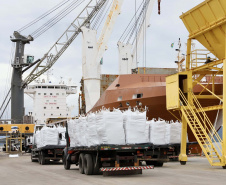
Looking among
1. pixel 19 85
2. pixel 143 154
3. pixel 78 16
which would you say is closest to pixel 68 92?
pixel 19 85

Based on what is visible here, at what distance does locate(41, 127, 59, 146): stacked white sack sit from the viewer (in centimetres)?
2670

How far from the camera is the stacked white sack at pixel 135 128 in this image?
1638 centimetres

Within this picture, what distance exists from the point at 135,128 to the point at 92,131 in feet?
5.40

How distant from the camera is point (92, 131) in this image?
16.7 meters

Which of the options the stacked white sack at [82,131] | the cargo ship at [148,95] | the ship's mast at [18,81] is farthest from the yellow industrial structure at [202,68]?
the ship's mast at [18,81]

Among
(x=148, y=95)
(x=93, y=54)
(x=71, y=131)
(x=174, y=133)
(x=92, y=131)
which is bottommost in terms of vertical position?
(x=174, y=133)

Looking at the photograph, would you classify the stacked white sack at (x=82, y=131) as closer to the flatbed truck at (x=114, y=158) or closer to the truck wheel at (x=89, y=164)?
the flatbed truck at (x=114, y=158)

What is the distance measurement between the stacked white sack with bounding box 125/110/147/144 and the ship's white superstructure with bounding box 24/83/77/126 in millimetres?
57510

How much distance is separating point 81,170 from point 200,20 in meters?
10.0

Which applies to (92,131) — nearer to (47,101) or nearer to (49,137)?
(49,137)

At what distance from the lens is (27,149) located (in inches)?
1820

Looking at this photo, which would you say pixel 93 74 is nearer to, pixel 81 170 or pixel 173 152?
pixel 173 152

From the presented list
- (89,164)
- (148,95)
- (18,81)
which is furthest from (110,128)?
(18,81)

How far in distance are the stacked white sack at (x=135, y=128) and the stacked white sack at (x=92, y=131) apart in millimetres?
1219
